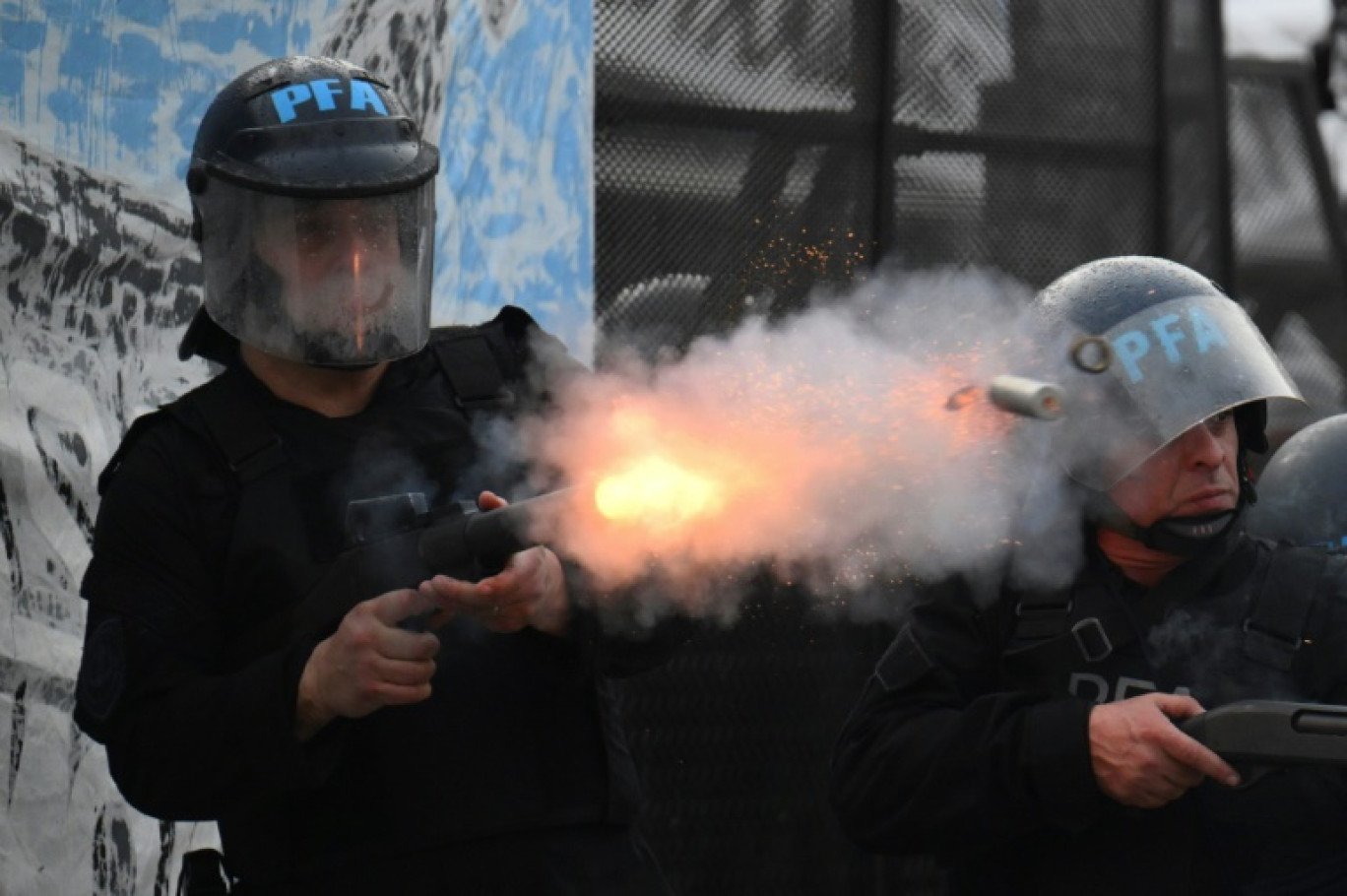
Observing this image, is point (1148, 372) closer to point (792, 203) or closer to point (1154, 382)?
point (1154, 382)

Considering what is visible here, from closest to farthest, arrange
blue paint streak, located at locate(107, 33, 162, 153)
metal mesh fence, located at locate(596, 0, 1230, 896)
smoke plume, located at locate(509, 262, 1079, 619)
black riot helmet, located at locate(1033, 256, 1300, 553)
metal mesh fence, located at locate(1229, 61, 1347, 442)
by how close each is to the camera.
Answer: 1. smoke plume, located at locate(509, 262, 1079, 619)
2. black riot helmet, located at locate(1033, 256, 1300, 553)
3. blue paint streak, located at locate(107, 33, 162, 153)
4. metal mesh fence, located at locate(596, 0, 1230, 896)
5. metal mesh fence, located at locate(1229, 61, 1347, 442)

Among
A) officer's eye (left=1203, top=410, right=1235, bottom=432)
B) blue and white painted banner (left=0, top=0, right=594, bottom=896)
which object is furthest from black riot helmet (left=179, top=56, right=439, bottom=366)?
officer's eye (left=1203, top=410, right=1235, bottom=432)

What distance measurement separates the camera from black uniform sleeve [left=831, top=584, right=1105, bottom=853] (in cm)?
269

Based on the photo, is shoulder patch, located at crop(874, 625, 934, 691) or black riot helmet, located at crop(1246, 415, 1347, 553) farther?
black riot helmet, located at crop(1246, 415, 1347, 553)

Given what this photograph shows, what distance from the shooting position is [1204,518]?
2.82m

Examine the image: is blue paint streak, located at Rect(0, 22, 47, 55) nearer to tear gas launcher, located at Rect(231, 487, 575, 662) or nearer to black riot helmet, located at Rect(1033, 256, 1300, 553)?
tear gas launcher, located at Rect(231, 487, 575, 662)

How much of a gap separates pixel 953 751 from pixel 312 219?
130cm

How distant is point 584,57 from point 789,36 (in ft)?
2.07

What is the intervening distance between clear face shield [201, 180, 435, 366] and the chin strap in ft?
3.77

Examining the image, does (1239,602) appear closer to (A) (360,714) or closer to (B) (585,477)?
(B) (585,477)

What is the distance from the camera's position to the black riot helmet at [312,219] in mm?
2719

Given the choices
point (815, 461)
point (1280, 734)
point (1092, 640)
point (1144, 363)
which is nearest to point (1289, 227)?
point (1144, 363)

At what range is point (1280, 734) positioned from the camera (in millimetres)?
2471

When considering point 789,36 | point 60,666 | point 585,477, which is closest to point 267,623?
point 585,477
